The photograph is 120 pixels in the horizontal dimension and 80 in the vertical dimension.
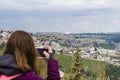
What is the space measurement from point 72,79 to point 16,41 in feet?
153

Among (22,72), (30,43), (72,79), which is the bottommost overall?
(72,79)

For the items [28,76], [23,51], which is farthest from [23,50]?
[28,76]

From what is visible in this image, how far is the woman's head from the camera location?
540cm

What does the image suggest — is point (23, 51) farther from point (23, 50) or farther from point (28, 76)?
point (28, 76)

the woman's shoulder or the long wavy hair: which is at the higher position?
the long wavy hair

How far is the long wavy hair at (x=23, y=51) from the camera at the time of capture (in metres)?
5.40

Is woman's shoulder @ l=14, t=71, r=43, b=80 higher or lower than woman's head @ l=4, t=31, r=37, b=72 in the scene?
lower

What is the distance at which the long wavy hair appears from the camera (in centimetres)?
540

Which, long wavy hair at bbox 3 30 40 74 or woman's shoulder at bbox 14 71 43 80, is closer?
woman's shoulder at bbox 14 71 43 80

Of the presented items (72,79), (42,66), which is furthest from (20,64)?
(72,79)

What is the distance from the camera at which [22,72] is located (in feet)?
17.6

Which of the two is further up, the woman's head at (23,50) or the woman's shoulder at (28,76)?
the woman's head at (23,50)

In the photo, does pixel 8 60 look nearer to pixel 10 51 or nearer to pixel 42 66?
pixel 10 51

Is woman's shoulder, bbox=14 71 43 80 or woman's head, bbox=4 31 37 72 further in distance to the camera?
woman's head, bbox=4 31 37 72
